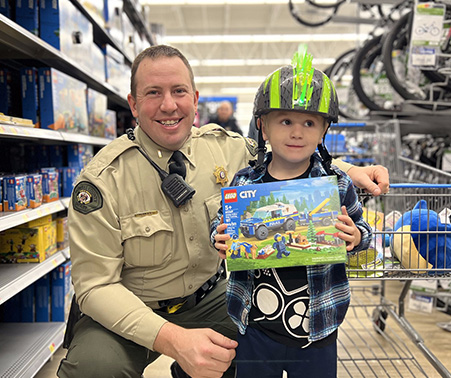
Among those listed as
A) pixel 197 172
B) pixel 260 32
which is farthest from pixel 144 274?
pixel 260 32

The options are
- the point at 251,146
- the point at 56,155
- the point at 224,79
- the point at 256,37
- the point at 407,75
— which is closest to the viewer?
the point at 251,146

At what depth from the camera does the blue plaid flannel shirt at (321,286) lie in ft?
4.37

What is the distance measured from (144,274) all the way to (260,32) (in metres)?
13.6

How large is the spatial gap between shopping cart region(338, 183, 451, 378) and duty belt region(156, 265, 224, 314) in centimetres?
57

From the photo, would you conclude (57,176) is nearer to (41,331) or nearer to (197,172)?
(41,331)

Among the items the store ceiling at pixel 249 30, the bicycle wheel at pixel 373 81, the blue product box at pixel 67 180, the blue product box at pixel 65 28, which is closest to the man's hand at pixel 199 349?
the blue product box at pixel 67 180

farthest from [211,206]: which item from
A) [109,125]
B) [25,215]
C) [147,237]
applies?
[109,125]

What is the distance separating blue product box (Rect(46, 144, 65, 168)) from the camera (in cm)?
305

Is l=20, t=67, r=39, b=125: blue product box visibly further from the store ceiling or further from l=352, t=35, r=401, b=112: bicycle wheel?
the store ceiling

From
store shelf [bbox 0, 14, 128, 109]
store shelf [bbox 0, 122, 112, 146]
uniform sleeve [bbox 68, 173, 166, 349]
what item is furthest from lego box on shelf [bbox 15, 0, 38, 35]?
uniform sleeve [bbox 68, 173, 166, 349]

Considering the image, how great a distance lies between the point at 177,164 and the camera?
1698mm

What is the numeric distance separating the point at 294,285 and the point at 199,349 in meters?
0.34

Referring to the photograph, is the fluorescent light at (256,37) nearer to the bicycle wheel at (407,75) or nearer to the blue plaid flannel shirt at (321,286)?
the bicycle wheel at (407,75)

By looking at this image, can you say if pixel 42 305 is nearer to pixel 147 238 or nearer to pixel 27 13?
pixel 147 238
